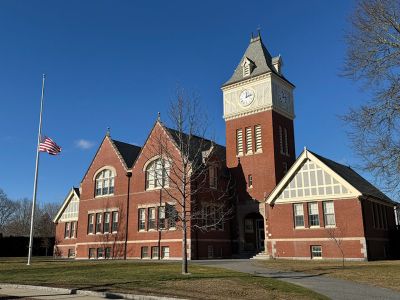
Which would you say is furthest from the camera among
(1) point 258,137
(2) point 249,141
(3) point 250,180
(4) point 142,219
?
(2) point 249,141

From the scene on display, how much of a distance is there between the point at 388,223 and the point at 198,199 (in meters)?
18.0

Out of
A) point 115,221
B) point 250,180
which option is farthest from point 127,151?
point 250,180

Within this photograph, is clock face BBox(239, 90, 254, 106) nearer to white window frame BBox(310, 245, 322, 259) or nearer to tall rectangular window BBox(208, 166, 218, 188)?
tall rectangular window BBox(208, 166, 218, 188)

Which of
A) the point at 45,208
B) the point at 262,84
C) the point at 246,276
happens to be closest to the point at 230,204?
the point at 262,84

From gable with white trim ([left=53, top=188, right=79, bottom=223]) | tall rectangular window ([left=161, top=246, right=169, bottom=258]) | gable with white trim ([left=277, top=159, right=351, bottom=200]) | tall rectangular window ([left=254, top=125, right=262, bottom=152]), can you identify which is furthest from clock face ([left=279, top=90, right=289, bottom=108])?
gable with white trim ([left=53, top=188, right=79, bottom=223])

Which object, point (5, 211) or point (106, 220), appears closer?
point (106, 220)

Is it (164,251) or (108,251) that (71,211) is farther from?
(164,251)

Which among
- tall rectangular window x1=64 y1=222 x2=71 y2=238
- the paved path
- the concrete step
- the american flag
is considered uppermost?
the american flag

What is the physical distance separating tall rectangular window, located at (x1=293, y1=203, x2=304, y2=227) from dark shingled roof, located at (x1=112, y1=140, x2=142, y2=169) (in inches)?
715

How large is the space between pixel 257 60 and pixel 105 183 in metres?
21.8

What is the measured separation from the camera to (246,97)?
4541 centimetres

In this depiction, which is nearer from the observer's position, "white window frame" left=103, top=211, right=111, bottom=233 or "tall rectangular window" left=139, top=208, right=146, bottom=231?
"tall rectangular window" left=139, top=208, right=146, bottom=231

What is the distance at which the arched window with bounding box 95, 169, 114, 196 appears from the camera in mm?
46281

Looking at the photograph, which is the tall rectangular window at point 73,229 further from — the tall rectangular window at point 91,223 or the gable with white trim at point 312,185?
the gable with white trim at point 312,185
